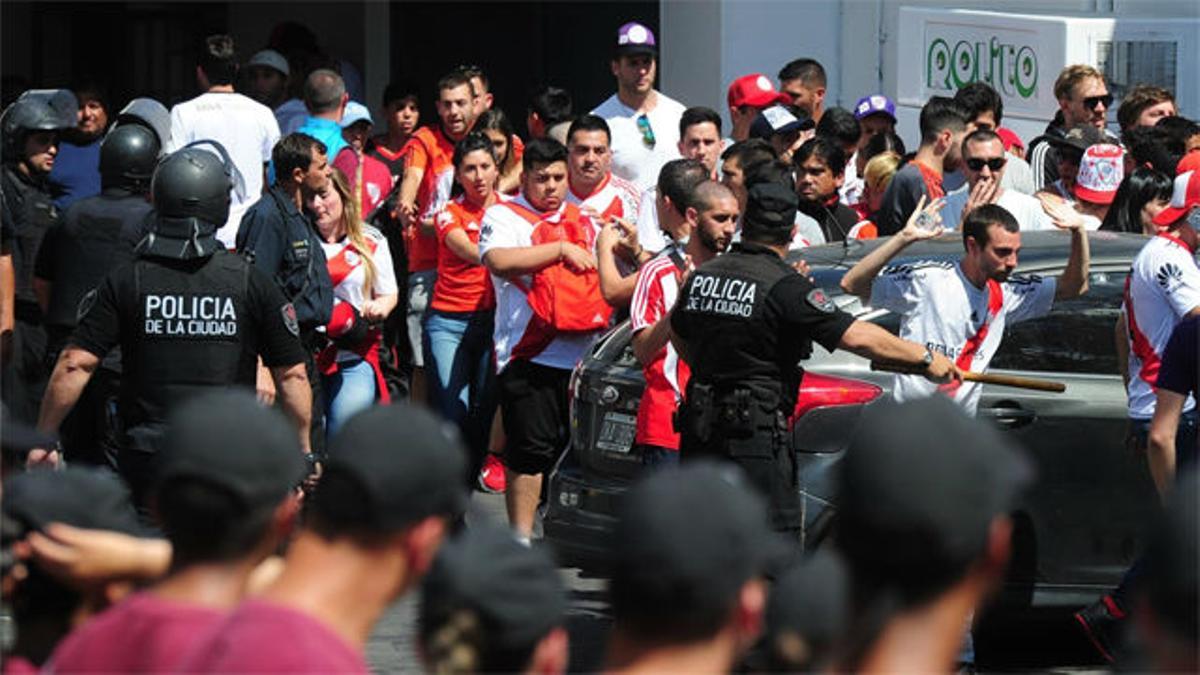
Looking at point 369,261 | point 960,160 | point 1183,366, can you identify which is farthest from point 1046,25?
point 1183,366

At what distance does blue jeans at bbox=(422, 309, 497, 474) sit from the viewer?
419 inches

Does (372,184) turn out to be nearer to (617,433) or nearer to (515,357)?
(515,357)

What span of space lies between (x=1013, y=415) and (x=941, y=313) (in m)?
0.45

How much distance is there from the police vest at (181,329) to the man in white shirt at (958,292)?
2117 mm

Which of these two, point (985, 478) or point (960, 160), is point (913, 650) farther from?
point (960, 160)

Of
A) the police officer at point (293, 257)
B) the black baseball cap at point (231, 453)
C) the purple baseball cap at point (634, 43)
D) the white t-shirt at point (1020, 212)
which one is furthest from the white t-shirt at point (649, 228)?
the black baseball cap at point (231, 453)

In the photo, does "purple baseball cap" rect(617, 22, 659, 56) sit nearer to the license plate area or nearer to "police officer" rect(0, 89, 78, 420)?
"police officer" rect(0, 89, 78, 420)

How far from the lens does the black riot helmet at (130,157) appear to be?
8727mm

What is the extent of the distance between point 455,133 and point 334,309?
9.56 feet

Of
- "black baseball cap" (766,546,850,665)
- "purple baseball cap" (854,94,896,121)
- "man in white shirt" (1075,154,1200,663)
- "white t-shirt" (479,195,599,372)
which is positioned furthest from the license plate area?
"purple baseball cap" (854,94,896,121)

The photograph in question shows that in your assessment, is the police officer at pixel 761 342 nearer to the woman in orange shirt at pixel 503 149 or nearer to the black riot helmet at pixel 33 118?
the woman in orange shirt at pixel 503 149

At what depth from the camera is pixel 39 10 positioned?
20.3 metres

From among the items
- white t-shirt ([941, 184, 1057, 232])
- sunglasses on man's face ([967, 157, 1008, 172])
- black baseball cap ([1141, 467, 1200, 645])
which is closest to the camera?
black baseball cap ([1141, 467, 1200, 645])

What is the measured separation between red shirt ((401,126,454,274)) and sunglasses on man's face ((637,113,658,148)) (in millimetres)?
918
